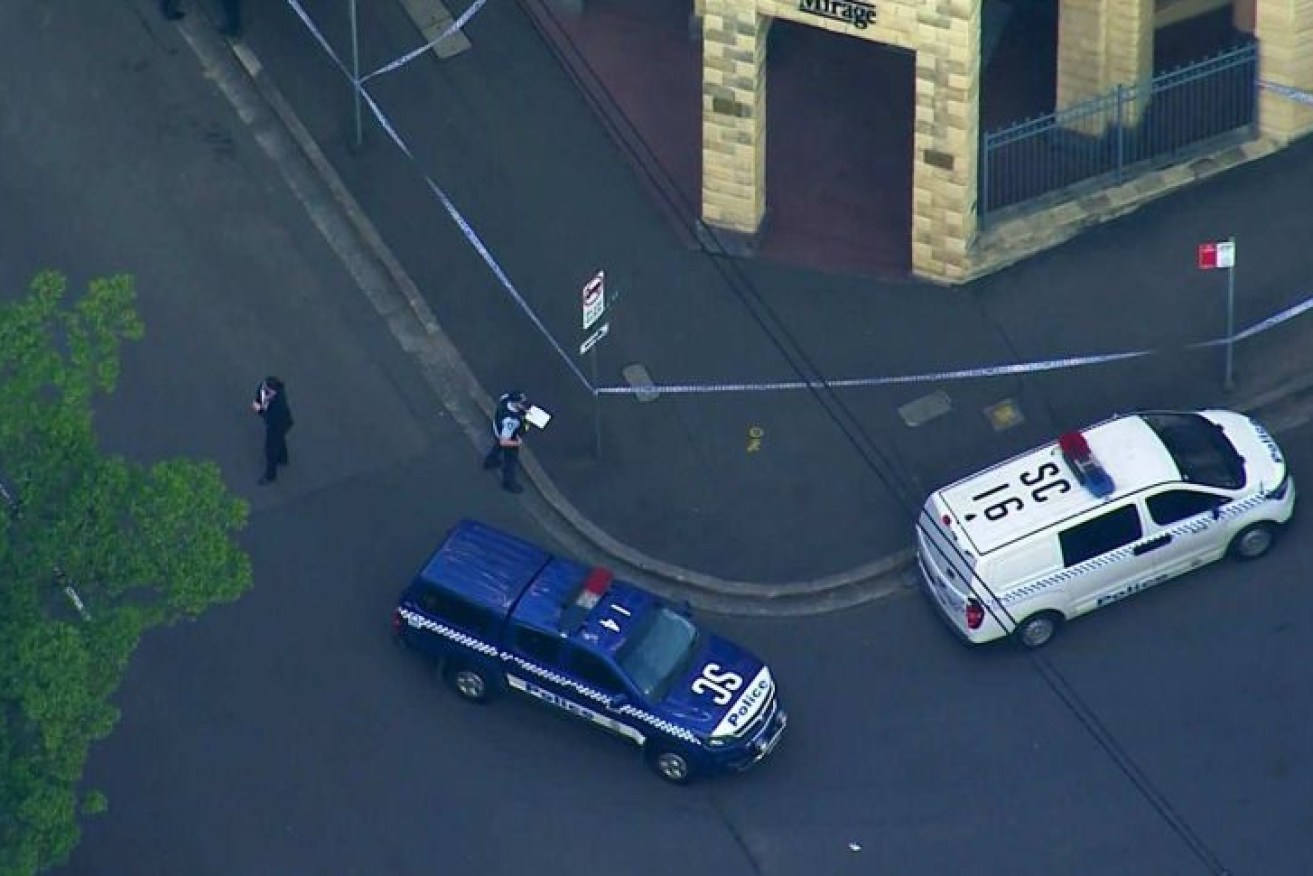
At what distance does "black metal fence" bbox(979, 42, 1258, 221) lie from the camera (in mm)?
51375

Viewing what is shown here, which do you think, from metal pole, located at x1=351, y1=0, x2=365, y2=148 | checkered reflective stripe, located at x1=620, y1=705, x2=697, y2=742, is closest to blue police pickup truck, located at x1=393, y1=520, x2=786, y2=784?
checkered reflective stripe, located at x1=620, y1=705, x2=697, y2=742

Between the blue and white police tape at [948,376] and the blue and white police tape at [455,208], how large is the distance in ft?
3.68

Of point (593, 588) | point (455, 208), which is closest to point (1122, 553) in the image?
point (593, 588)

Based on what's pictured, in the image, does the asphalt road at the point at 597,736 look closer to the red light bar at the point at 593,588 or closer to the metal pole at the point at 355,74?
the red light bar at the point at 593,588

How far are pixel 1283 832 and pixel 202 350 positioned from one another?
52.9ft

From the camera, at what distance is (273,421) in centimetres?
4834

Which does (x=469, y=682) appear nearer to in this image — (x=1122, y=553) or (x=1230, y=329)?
(x=1122, y=553)

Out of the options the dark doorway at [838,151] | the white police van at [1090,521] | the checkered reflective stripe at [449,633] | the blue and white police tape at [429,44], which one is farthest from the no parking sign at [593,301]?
the blue and white police tape at [429,44]

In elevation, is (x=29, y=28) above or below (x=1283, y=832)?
above

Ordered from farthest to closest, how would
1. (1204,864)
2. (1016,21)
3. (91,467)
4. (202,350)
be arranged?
(1016,21) → (202,350) → (1204,864) → (91,467)

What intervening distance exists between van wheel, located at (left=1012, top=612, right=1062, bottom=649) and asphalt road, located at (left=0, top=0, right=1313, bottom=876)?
0.69ft

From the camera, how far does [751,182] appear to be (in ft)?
168

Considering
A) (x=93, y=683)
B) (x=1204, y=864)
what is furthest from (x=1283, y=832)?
(x=93, y=683)

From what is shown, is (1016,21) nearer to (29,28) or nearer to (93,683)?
(29,28)
